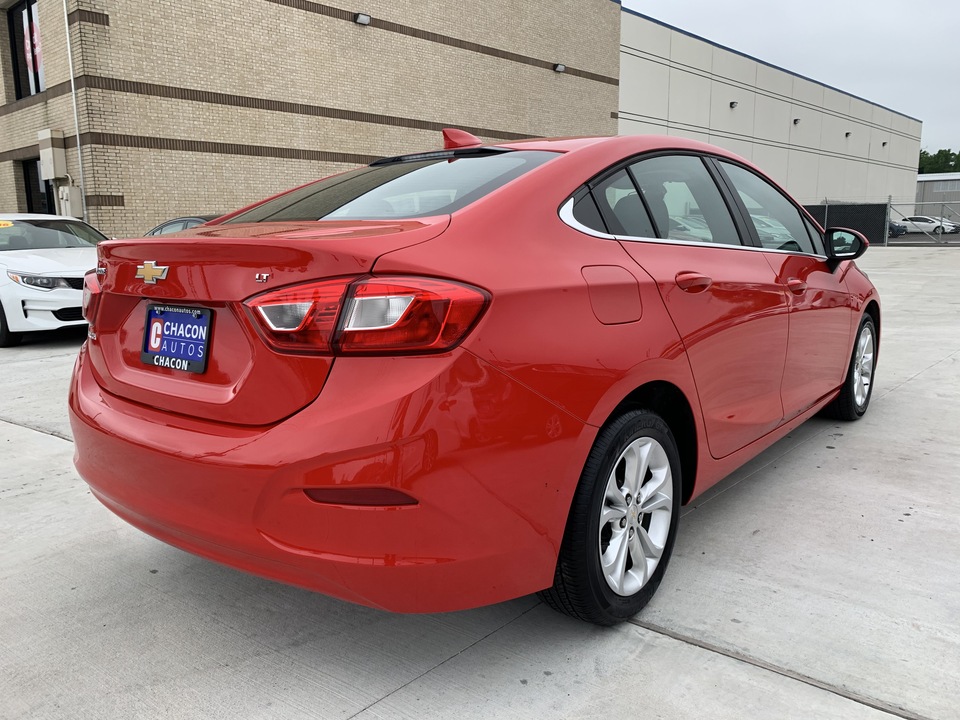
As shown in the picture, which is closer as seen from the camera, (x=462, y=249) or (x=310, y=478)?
(x=310, y=478)

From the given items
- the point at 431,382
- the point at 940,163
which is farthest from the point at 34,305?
the point at 940,163

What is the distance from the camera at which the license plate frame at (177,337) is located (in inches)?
80.5

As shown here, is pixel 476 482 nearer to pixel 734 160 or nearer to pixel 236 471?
pixel 236 471

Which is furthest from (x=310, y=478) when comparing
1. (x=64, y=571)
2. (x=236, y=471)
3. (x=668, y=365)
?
(x=64, y=571)

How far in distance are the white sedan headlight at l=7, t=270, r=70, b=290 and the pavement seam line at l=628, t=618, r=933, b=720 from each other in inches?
296

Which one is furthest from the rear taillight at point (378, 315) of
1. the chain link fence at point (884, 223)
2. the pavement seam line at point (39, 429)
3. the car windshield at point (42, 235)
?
the chain link fence at point (884, 223)

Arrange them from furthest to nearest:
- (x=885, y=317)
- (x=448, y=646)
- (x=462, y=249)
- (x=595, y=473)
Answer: (x=885, y=317)
(x=448, y=646)
(x=595, y=473)
(x=462, y=249)

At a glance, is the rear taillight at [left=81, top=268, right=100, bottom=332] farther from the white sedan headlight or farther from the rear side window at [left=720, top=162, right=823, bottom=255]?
the white sedan headlight

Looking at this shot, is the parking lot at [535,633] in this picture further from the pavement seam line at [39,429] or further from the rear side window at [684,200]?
the rear side window at [684,200]

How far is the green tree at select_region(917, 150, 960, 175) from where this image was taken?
357ft

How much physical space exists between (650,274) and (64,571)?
93.7 inches

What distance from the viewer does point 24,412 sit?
519 cm

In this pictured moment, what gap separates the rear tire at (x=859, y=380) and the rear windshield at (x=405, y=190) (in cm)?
277

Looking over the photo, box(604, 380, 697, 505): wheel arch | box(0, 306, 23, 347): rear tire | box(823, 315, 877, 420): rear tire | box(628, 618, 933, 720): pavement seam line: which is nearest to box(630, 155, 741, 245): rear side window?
box(604, 380, 697, 505): wheel arch
